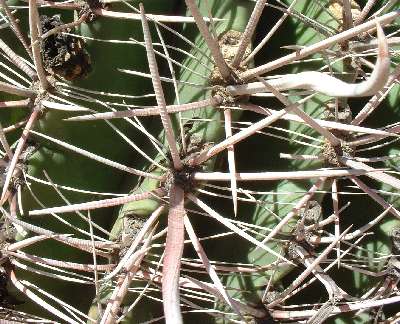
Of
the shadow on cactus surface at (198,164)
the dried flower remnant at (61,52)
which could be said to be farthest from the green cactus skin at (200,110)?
the dried flower remnant at (61,52)

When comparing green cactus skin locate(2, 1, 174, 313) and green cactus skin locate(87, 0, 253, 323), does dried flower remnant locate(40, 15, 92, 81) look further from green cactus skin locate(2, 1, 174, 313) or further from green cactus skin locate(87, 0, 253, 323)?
green cactus skin locate(87, 0, 253, 323)

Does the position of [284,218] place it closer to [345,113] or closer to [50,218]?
[345,113]

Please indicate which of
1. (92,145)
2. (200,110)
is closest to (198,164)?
(200,110)

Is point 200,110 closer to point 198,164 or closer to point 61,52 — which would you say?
point 198,164

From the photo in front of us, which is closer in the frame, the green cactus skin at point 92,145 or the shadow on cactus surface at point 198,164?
the shadow on cactus surface at point 198,164

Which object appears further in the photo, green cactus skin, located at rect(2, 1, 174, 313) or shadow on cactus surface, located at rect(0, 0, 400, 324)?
green cactus skin, located at rect(2, 1, 174, 313)

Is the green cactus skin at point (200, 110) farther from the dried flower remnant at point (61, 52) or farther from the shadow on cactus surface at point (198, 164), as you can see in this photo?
the dried flower remnant at point (61, 52)

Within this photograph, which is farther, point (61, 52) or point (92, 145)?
point (92, 145)

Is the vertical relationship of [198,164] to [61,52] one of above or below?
below

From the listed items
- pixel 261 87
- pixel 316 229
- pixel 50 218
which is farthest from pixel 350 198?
Result: pixel 50 218

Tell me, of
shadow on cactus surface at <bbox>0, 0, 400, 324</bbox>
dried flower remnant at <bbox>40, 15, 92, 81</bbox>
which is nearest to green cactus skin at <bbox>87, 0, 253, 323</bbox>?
shadow on cactus surface at <bbox>0, 0, 400, 324</bbox>
